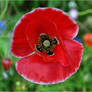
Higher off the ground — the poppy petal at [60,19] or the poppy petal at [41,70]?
the poppy petal at [60,19]

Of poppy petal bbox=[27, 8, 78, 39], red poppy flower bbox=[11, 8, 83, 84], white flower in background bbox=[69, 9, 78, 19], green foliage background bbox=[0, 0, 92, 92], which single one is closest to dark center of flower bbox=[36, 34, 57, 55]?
red poppy flower bbox=[11, 8, 83, 84]

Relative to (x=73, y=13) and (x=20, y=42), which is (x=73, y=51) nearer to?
(x=20, y=42)

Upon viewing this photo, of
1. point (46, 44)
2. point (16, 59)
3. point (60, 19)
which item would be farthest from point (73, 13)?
point (60, 19)

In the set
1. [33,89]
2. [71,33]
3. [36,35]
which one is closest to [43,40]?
[36,35]

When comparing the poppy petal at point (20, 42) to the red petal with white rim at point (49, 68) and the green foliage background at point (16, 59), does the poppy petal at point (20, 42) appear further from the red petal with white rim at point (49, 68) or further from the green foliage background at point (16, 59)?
the green foliage background at point (16, 59)

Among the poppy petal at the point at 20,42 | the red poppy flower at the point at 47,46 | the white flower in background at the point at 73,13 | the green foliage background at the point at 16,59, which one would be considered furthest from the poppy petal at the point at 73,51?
the white flower in background at the point at 73,13

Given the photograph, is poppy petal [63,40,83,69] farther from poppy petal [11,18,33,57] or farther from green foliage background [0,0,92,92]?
green foliage background [0,0,92,92]

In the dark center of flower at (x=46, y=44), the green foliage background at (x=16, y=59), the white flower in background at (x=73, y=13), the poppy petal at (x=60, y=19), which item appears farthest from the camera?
the white flower in background at (x=73, y=13)
